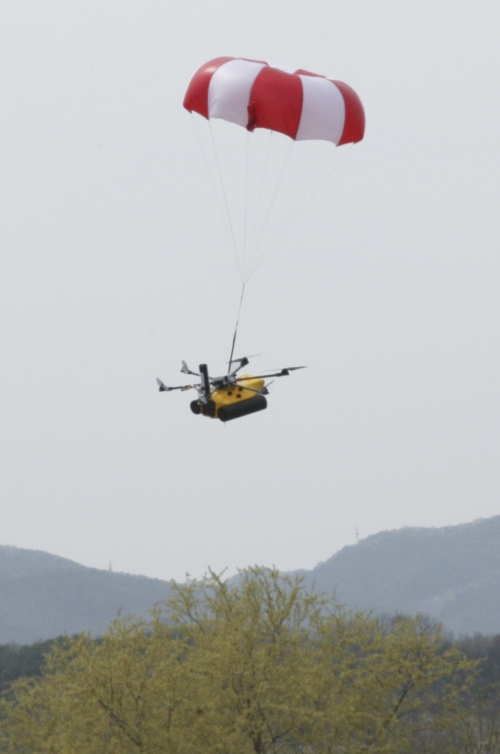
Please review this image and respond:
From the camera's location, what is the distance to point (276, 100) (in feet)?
67.9

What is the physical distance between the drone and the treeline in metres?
4.48

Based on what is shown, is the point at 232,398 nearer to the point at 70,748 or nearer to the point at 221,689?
the point at 221,689

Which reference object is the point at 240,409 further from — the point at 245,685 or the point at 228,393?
the point at 245,685

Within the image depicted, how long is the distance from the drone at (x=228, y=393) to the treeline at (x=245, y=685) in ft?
14.7

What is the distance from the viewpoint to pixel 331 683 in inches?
806

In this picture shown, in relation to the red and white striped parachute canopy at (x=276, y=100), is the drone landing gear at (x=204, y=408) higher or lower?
lower

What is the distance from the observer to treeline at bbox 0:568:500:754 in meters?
18.9

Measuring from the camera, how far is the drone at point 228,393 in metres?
18.5

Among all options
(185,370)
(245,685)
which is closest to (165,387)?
(185,370)

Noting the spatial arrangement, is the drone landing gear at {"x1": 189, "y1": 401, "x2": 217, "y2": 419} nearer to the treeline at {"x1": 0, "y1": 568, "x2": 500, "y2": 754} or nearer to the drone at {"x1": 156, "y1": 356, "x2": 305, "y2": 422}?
the drone at {"x1": 156, "y1": 356, "x2": 305, "y2": 422}

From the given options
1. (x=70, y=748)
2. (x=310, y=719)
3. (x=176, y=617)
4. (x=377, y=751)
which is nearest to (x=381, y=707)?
(x=377, y=751)

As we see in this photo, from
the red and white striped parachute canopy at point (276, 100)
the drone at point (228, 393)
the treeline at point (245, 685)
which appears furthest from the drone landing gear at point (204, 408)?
the red and white striped parachute canopy at point (276, 100)

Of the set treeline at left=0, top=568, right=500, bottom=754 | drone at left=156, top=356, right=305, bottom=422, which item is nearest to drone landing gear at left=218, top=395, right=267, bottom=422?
drone at left=156, top=356, right=305, bottom=422

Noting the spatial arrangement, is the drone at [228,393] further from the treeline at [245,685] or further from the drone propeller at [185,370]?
the treeline at [245,685]
